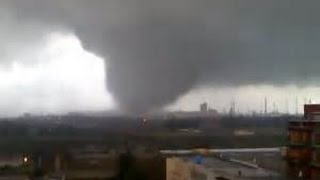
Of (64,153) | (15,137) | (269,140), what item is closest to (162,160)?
(64,153)

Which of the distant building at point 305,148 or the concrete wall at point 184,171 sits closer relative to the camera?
the concrete wall at point 184,171

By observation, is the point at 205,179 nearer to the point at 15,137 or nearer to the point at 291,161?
the point at 291,161

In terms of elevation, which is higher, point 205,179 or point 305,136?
point 305,136

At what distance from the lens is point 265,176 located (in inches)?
843

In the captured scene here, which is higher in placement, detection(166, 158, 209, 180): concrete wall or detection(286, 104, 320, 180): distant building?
detection(286, 104, 320, 180): distant building

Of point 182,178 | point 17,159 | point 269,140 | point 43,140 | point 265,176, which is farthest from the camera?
point 43,140

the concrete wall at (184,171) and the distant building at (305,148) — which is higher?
the distant building at (305,148)

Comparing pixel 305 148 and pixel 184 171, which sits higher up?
pixel 305 148

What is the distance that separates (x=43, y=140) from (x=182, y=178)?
43.7 metres

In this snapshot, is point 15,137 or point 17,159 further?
point 15,137

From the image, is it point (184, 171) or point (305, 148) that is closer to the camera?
point (305, 148)

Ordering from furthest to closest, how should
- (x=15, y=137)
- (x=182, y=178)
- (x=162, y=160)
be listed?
(x=15, y=137), (x=162, y=160), (x=182, y=178)

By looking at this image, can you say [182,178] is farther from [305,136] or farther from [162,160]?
[162,160]

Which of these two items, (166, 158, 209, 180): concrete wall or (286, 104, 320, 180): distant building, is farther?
(286, 104, 320, 180): distant building
